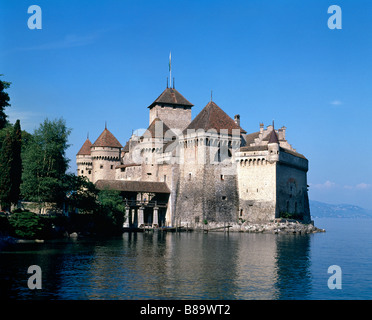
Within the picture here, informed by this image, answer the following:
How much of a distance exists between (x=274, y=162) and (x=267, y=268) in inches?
1169

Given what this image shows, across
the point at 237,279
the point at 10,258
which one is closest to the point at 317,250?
the point at 237,279

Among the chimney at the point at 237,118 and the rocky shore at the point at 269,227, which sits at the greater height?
Answer: the chimney at the point at 237,118

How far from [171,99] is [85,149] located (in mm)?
18598

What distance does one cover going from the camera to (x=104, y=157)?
70438mm

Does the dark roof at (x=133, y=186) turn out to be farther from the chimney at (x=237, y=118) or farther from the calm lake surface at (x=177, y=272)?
the calm lake surface at (x=177, y=272)

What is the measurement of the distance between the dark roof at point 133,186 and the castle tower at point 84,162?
67.1 ft

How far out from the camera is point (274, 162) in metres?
54.5

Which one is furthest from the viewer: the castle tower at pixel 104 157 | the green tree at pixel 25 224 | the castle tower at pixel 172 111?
the castle tower at pixel 104 157

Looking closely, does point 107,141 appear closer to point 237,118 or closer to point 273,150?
point 237,118

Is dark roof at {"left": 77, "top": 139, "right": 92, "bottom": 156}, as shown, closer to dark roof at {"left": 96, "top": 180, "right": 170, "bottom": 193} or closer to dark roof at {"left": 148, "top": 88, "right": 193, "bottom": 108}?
dark roof at {"left": 148, "top": 88, "right": 193, "bottom": 108}

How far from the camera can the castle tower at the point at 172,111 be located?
218 feet

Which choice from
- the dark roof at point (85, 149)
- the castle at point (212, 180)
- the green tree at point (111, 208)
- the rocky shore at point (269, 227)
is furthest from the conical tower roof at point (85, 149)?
the rocky shore at point (269, 227)

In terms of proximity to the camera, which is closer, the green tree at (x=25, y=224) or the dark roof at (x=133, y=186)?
the green tree at (x=25, y=224)

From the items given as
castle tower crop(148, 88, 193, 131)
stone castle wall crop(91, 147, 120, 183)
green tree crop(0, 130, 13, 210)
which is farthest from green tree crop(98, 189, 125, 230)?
stone castle wall crop(91, 147, 120, 183)
